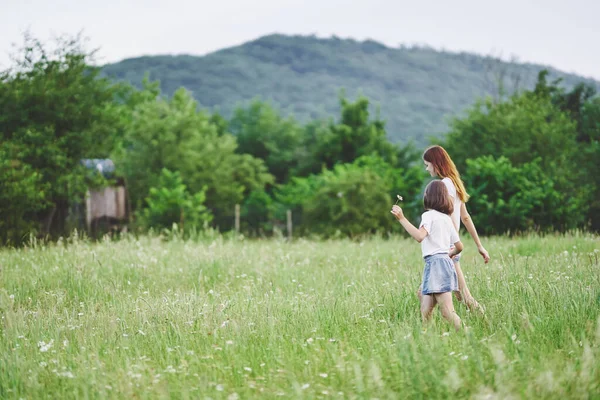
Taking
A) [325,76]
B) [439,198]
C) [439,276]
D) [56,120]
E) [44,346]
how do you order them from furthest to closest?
[325,76] → [56,120] → [439,198] → [439,276] → [44,346]

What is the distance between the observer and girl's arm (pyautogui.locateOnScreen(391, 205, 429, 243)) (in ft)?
15.0

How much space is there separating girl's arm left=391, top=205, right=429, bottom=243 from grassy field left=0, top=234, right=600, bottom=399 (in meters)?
0.66

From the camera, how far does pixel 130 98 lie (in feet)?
177

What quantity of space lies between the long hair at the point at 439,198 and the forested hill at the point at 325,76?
8786cm

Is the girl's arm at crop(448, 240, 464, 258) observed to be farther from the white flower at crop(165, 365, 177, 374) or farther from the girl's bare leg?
the white flower at crop(165, 365, 177, 374)

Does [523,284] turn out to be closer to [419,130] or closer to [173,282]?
[173,282]

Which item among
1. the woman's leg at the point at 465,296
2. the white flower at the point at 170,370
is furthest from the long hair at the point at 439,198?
the white flower at the point at 170,370

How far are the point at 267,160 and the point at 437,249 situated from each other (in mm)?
50453

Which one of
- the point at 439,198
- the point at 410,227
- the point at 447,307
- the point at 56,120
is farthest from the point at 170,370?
the point at 56,120

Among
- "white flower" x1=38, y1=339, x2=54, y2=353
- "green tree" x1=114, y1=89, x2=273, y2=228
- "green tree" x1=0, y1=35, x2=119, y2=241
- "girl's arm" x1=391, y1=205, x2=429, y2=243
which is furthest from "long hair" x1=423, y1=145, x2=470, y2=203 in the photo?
"green tree" x1=114, y1=89, x2=273, y2=228

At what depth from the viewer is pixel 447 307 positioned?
4820mm

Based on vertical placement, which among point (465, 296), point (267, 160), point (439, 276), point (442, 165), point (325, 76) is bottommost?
point (465, 296)

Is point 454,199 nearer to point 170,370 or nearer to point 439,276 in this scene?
point 439,276

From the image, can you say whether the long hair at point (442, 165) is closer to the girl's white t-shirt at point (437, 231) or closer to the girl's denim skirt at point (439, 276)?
the girl's white t-shirt at point (437, 231)
